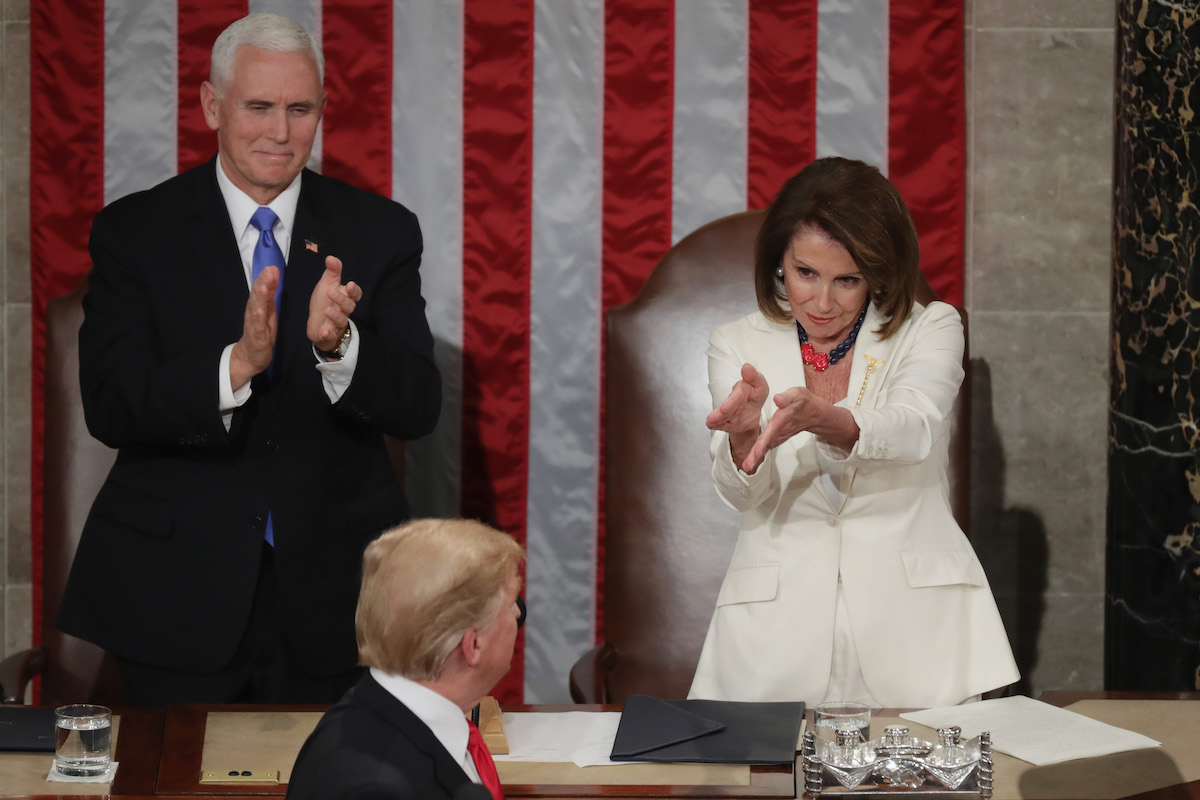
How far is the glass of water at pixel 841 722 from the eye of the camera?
2.07 meters

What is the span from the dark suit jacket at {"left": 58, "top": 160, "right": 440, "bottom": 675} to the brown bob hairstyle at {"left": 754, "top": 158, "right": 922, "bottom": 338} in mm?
787

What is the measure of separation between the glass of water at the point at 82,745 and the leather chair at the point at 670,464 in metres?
1.60

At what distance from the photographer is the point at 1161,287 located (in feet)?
11.5

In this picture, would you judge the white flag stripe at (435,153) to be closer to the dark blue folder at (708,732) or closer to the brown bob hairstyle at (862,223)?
the brown bob hairstyle at (862,223)

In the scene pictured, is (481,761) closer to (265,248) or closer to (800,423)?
(800,423)

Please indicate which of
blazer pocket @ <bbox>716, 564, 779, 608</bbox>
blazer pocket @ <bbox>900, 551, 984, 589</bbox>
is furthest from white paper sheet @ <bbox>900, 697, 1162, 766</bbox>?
blazer pocket @ <bbox>716, 564, 779, 608</bbox>

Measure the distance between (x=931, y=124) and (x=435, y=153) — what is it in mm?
1346

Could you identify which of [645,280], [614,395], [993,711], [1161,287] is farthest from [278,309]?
[1161,287]

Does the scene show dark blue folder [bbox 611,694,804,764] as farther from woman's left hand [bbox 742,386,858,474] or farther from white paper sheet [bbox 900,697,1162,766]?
woman's left hand [bbox 742,386,858,474]

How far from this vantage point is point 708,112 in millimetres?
3902

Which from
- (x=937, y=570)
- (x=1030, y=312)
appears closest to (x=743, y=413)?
(x=937, y=570)

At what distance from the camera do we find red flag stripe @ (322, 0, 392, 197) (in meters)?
3.86

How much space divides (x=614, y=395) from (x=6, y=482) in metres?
1.77

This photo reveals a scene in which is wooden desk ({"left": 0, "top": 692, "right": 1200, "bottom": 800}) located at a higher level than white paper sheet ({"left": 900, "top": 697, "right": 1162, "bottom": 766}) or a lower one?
lower
